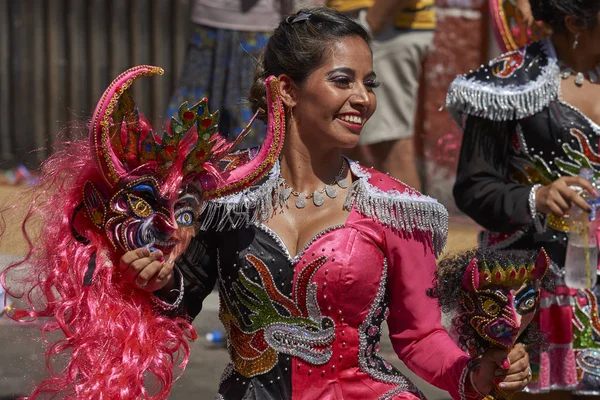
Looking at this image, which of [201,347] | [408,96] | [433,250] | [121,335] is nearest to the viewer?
[121,335]

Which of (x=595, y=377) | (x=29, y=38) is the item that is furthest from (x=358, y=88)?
(x=29, y=38)

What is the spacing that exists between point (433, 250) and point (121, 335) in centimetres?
86

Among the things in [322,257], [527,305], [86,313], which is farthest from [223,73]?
[527,305]

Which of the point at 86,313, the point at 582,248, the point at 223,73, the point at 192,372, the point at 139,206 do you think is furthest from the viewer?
the point at 223,73

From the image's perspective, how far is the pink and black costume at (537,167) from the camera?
423 cm

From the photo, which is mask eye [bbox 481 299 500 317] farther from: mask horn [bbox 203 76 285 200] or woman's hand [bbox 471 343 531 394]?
mask horn [bbox 203 76 285 200]

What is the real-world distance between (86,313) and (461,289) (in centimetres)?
93

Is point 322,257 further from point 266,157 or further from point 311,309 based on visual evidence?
point 266,157

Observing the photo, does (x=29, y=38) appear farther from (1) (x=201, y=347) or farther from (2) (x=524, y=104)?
(2) (x=524, y=104)

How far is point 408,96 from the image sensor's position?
691 cm

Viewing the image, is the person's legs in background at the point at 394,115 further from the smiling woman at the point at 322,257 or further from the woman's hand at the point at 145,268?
the woman's hand at the point at 145,268

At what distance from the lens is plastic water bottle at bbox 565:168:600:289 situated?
417 cm

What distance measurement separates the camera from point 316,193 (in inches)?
139

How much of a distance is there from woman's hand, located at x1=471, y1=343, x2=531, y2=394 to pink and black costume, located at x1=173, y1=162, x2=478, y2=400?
0.13m
